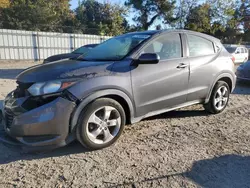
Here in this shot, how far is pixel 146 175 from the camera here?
2.61 m

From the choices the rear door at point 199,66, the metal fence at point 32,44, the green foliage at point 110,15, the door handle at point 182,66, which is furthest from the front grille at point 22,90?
the green foliage at point 110,15

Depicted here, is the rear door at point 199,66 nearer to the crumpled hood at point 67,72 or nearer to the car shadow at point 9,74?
the crumpled hood at point 67,72

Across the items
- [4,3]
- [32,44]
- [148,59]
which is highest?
[4,3]

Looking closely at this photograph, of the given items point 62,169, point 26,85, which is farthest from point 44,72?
point 62,169

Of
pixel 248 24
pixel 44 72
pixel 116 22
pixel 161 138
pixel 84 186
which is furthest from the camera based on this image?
pixel 248 24

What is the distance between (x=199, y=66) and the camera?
416 centimetres

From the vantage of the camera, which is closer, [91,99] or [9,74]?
[91,99]

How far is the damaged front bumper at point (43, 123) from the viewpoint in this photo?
9.11 ft

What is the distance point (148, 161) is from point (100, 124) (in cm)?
81

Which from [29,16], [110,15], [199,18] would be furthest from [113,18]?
[199,18]

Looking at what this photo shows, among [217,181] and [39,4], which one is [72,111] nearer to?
[217,181]

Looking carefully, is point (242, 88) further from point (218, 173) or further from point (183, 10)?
point (183, 10)

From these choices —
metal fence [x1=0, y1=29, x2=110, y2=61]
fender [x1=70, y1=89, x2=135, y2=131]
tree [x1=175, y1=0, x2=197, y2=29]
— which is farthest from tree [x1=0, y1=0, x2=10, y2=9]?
fender [x1=70, y1=89, x2=135, y2=131]

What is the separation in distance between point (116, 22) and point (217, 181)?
1004 inches
